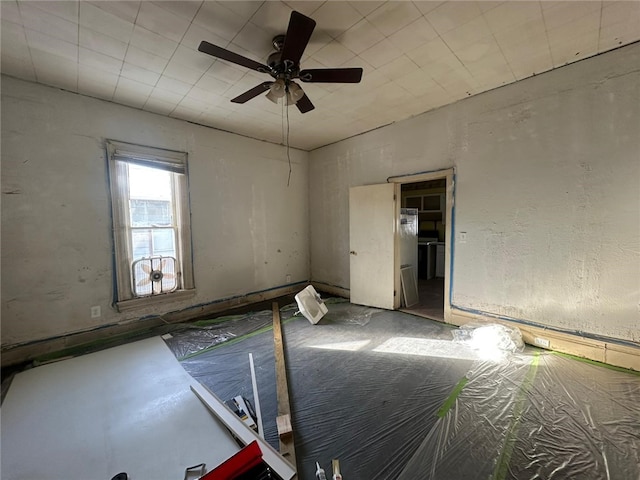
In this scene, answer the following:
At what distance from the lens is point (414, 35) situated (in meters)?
1.90

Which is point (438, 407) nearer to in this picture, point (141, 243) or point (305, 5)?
point (305, 5)

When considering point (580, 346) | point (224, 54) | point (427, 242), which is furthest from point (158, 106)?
point (427, 242)

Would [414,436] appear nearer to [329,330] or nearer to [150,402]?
[329,330]

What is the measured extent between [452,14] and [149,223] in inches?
144

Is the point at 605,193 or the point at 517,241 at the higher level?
the point at 605,193

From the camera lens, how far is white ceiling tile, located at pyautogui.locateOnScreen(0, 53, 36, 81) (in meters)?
2.10

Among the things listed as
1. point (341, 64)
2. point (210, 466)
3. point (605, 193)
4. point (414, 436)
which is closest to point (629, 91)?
point (605, 193)

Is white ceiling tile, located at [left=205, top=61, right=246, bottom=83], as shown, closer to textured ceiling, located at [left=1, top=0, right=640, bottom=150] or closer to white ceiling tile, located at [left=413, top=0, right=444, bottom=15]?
textured ceiling, located at [left=1, top=0, right=640, bottom=150]

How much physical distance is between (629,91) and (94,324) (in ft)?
18.2

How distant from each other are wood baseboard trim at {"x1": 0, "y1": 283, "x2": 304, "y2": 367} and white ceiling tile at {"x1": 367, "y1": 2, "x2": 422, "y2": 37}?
3.72 metres

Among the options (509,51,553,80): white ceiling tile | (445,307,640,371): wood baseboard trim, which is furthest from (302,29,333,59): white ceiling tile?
(445,307,640,371): wood baseboard trim

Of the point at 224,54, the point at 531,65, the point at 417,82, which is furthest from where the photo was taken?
the point at 417,82

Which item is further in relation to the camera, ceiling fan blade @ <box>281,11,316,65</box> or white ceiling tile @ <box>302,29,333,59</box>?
white ceiling tile @ <box>302,29,333,59</box>

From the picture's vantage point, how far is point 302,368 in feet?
7.62
